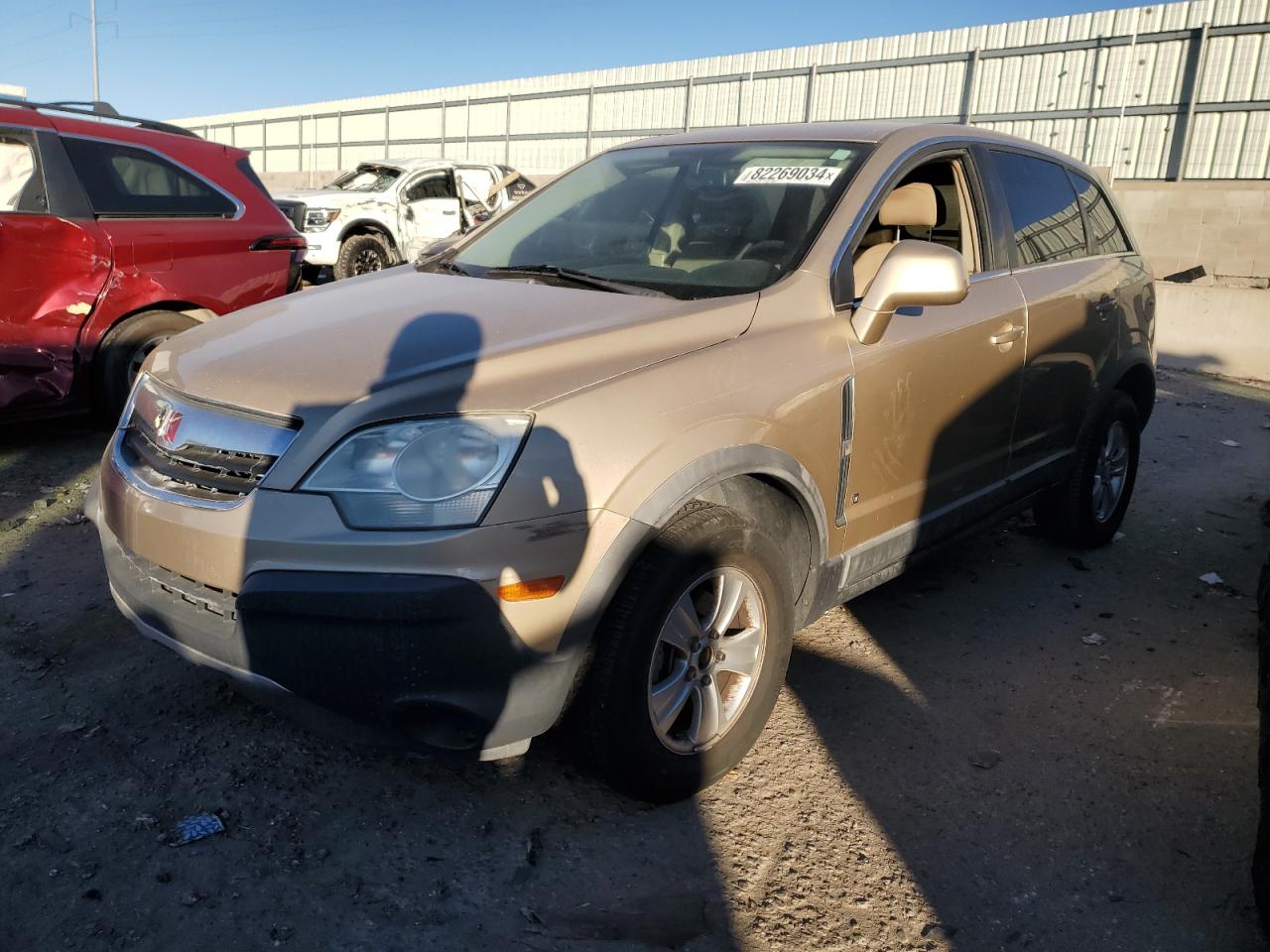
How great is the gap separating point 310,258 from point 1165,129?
449 inches

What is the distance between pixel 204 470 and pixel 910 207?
2394mm

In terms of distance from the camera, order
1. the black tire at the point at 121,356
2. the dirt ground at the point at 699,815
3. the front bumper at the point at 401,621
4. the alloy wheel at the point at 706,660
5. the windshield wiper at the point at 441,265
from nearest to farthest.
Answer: the front bumper at the point at 401,621, the dirt ground at the point at 699,815, the alloy wheel at the point at 706,660, the windshield wiper at the point at 441,265, the black tire at the point at 121,356

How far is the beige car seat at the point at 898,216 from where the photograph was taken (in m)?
3.22

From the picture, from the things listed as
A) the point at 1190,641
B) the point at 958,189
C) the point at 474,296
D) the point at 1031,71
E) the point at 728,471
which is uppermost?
the point at 1031,71

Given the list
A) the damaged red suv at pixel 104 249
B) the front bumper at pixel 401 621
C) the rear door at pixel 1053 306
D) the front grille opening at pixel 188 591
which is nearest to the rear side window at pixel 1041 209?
the rear door at pixel 1053 306

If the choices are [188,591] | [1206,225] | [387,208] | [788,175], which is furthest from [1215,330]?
[188,591]

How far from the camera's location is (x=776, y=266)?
2965 millimetres

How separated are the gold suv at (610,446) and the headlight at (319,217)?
891 centimetres

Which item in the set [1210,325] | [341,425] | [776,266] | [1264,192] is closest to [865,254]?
[776,266]

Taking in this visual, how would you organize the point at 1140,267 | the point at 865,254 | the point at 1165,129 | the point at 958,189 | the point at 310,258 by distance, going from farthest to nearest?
1. the point at 1165,129
2. the point at 310,258
3. the point at 1140,267
4. the point at 958,189
5. the point at 865,254

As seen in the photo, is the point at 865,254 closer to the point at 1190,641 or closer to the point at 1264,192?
the point at 1190,641

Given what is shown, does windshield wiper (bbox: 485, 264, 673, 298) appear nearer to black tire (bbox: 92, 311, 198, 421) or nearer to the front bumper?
the front bumper

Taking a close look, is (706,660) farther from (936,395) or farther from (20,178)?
(20,178)

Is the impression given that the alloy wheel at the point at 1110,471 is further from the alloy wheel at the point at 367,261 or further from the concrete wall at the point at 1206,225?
the alloy wheel at the point at 367,261
